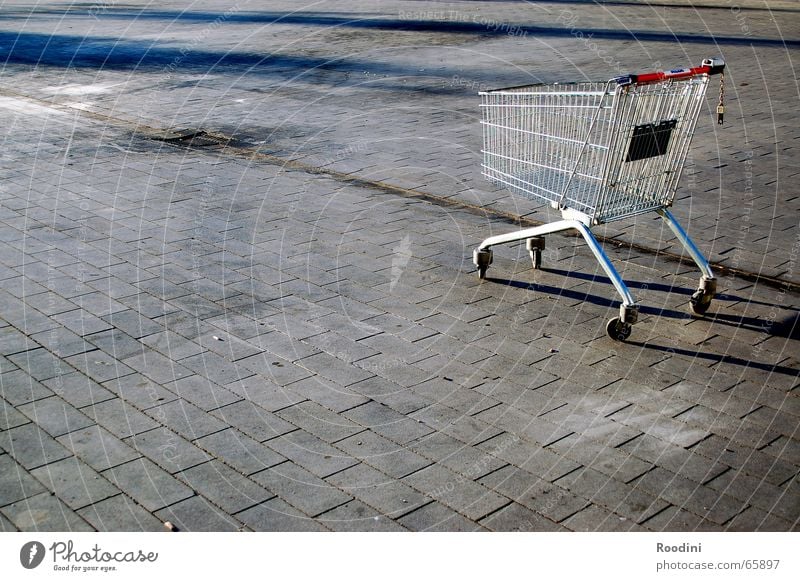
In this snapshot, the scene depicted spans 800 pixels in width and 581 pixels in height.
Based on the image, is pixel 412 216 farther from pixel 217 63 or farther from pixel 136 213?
pixel 217 63

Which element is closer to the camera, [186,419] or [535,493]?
[535,493]

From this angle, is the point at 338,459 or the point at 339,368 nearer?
the point at 338,459

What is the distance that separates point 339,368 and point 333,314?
76cm

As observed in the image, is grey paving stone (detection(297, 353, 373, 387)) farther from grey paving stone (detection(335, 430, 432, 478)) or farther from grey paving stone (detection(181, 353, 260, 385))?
grey paving stone (detection(335, 430, 432, 478))

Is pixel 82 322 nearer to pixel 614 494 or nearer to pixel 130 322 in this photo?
pixel 130 322

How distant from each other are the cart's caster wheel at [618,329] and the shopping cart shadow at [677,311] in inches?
2.7

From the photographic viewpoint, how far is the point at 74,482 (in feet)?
13.5

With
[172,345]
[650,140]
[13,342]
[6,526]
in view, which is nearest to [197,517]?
[6,526]

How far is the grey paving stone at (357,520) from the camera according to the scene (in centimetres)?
379

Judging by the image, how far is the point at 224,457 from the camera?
170 inches

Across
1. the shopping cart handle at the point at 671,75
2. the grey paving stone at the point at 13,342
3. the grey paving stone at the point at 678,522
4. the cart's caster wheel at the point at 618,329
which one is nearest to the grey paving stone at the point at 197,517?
the grey paving stone at the point at 678,522

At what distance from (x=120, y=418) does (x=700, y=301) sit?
3535 mm

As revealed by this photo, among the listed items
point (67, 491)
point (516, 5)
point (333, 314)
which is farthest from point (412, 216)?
point (516, 5)

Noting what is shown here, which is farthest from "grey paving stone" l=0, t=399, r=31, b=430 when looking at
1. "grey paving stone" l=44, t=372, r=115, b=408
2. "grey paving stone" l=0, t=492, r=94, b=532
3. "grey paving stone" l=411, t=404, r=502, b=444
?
"grey paving stone" l=411, t=404, r=502, b=444
